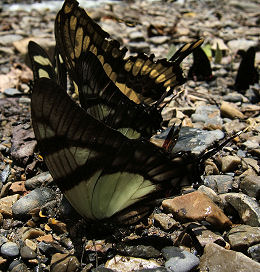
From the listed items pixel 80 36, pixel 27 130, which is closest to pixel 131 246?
pixel 27 130

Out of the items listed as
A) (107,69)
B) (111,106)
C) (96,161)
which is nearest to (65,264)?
(96,161)

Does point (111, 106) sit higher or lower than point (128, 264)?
higher

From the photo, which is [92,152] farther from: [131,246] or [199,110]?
[199,110]

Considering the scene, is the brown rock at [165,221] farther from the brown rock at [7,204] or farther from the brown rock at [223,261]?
the brown rock at [7,204]

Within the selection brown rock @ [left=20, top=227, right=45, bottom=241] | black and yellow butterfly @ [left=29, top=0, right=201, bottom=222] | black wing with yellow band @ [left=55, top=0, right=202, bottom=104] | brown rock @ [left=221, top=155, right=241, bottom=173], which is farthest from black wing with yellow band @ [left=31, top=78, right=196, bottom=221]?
black wing with yellow band @ [left=55, top=0, right=202, bottom=104]

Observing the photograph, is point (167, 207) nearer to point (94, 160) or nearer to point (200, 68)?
point (94, 160)

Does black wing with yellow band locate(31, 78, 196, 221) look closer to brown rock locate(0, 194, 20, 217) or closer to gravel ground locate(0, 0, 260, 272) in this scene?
gravel ground locate(0, 0, 260, 272)

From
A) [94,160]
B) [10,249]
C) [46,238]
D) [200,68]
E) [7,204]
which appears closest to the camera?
[94,160]

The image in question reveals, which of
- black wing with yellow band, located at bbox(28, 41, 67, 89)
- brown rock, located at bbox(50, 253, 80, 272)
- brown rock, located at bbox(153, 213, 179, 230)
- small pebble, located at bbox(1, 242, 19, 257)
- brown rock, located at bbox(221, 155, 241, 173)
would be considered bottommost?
small pebble, located at bbox(1, 242, 19, 257)
